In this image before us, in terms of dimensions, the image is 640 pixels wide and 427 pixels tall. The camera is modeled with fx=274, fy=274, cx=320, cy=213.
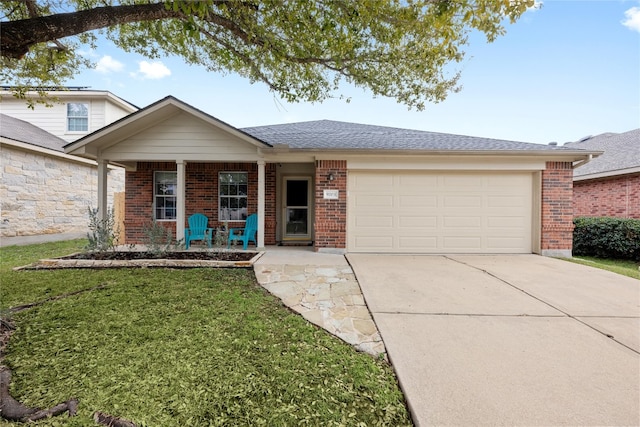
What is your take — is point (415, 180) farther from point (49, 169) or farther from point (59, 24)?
point (49, 169)

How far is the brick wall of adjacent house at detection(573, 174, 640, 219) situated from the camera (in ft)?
31.2

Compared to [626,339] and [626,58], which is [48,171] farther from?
[626,58]

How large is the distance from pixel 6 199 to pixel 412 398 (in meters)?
13.3

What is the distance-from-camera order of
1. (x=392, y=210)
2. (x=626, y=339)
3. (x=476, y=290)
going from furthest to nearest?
(x=392, y=210) → (x=476, y=290) → (x=626, y=339)

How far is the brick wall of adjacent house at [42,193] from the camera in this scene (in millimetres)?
9164

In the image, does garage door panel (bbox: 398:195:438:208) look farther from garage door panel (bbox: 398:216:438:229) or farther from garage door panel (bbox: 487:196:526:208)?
garage door panel (bbox: 487:196:526:208)

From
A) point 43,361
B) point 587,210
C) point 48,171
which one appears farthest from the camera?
point 587,210

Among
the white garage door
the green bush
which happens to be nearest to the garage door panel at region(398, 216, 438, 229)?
the white garage door

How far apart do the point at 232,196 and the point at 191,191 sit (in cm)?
127

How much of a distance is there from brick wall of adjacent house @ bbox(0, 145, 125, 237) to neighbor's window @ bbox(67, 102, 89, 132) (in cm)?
306

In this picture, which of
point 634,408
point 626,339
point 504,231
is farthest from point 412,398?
point 504,231

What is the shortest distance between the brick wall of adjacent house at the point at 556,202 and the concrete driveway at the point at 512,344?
200 cm

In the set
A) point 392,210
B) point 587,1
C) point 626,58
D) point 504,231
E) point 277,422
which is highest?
point 587,1

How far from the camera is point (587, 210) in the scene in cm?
1124
